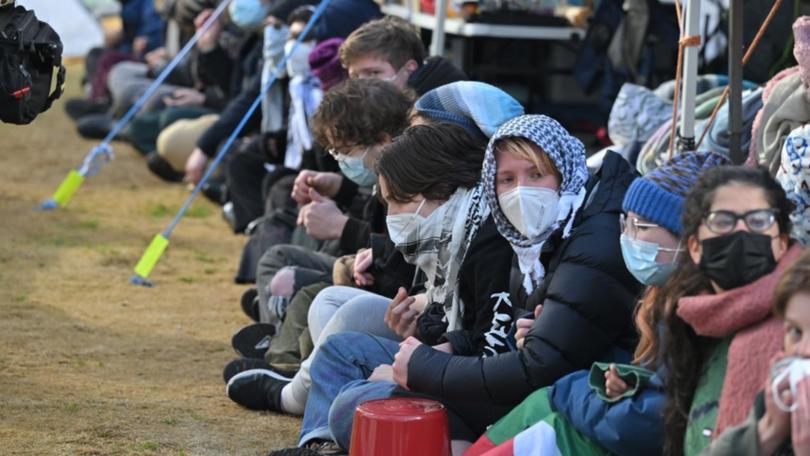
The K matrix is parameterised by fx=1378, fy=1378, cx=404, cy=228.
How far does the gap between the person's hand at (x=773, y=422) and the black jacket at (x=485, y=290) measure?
121 centimetres

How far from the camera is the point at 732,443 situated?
2.39 m

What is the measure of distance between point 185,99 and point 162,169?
63 cm

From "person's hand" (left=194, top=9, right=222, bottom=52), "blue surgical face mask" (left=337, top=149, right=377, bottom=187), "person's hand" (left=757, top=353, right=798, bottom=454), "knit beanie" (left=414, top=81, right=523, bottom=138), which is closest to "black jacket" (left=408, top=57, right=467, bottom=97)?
"blue surgical face mask" (left=337, top=149, right=377, bottom=187)

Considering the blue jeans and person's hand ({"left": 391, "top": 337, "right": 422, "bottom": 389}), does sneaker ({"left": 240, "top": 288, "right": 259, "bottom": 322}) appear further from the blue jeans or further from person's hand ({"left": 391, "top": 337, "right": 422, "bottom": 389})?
person's hand ({"left": 391, "top": 337, "right": 422, "bottom": 389})

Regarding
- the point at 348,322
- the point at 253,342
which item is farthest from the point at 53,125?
the point at 348,322

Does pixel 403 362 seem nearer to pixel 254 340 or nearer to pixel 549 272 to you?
pixel 549 272

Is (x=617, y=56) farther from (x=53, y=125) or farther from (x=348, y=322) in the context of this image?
(x=53, y=125)

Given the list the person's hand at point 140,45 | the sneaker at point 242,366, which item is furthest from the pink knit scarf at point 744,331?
the person's hand at point 140,45

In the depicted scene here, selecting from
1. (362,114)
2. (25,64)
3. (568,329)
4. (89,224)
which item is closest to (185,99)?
(89,224)

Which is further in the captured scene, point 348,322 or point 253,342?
point 253,342

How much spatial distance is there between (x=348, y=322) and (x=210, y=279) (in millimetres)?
2926

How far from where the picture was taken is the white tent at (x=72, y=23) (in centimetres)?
1617

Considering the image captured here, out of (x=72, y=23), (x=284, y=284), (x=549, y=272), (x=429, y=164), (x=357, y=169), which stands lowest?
(x=72, y=23)

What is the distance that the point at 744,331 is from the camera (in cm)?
255
